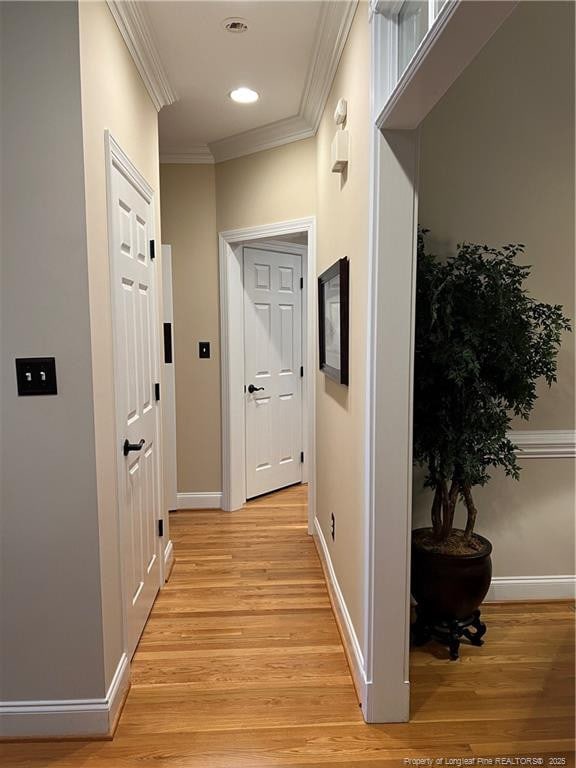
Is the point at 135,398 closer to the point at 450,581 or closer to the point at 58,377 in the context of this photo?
the point at 58,377

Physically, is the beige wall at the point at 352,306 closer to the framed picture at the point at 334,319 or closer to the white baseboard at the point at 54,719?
the framed picture at the point at 334,319

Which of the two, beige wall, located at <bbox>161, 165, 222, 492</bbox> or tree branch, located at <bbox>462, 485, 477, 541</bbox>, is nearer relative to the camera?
tree branch, located at <bbox>462, 485, 477, 541</bbox>

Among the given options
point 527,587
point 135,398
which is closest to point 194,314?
point 135,398

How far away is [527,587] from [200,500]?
2.40m

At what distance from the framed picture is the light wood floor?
3.93 feet

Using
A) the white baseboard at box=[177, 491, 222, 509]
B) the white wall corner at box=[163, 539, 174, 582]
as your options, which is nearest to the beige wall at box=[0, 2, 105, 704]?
the white wall corner at box=[163, 539, 174, 582]

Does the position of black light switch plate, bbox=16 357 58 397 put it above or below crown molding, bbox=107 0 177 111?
below

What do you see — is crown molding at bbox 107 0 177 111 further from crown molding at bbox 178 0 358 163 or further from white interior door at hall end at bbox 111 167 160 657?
crown molding at bbox 178 0 358 163

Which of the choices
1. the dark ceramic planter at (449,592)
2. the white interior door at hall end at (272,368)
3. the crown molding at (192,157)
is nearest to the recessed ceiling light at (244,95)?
the crown molding at (192,157)

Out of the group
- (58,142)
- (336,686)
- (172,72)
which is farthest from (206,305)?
(336,686)

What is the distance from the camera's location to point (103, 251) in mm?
1968

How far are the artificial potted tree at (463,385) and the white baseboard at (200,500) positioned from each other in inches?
86.9

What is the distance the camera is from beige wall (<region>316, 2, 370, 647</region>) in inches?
80.2

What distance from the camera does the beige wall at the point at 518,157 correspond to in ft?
8.42
